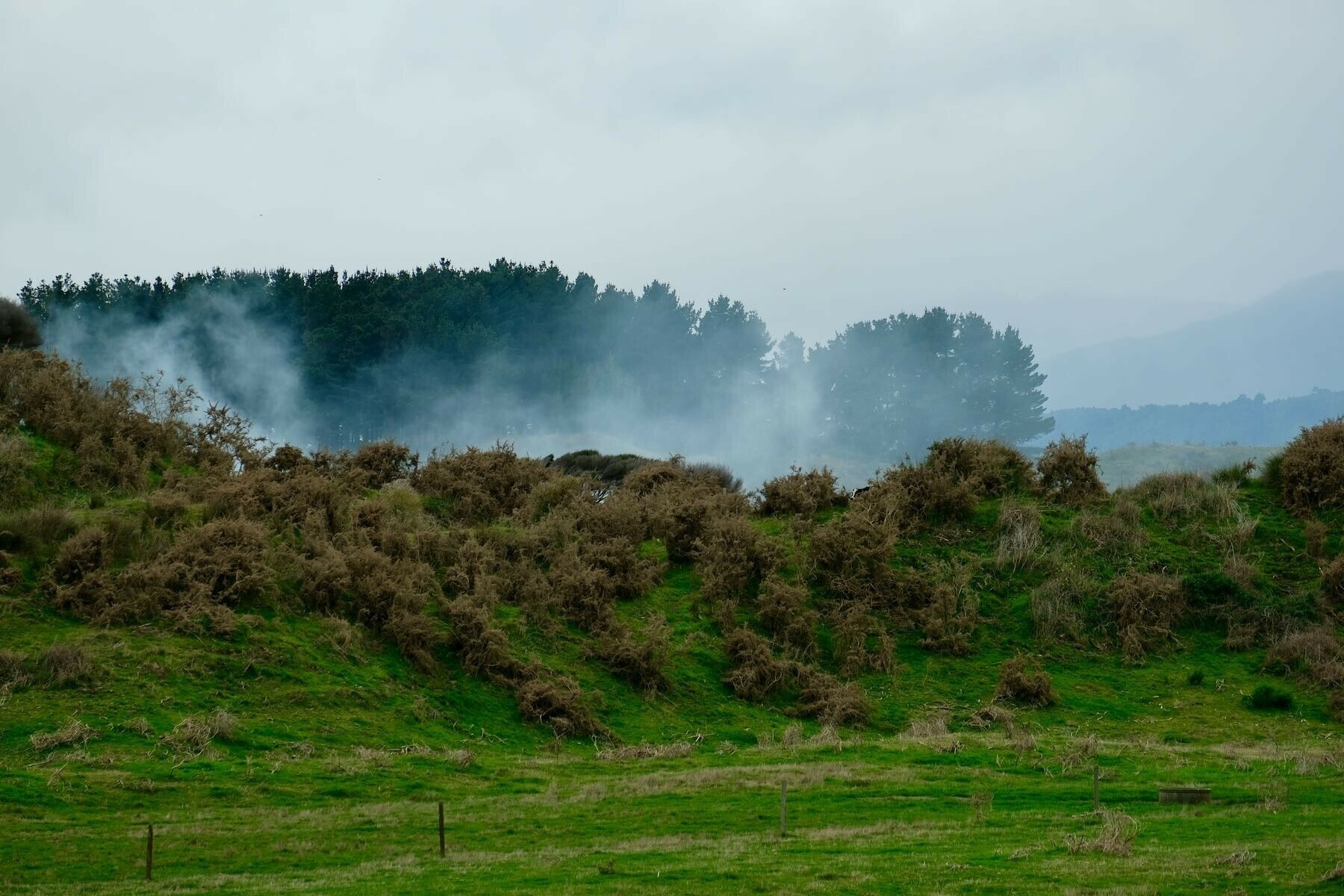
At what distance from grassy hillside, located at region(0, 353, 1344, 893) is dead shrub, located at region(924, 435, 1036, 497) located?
0.18 meters

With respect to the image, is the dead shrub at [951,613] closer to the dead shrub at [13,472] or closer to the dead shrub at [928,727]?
the dead shrub at [928,727]

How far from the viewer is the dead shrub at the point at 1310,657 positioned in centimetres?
2878

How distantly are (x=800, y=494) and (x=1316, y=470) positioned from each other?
15.5 m

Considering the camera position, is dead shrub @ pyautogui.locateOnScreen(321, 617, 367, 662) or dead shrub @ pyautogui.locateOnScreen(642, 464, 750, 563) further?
dead shrub @ pyautogui.locateOnScreen(642, 464, 750, 563)

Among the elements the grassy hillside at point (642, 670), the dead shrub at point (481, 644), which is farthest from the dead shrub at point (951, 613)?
the dead shrub at point (481, 644)

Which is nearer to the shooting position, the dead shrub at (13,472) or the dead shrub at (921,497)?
the dead shrub at (13,472)

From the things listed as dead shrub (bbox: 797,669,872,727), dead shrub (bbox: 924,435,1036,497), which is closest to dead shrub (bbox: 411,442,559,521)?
dead shrub (bbox: 797,669,872,727)

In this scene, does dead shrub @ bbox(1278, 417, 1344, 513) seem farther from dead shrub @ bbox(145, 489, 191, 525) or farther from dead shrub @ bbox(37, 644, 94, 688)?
dead shrub @ bbox(37, 644, 94, 688)

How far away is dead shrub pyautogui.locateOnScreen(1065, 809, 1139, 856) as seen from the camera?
51.1 ft

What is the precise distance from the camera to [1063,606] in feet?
106

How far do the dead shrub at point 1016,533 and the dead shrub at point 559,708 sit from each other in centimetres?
1411

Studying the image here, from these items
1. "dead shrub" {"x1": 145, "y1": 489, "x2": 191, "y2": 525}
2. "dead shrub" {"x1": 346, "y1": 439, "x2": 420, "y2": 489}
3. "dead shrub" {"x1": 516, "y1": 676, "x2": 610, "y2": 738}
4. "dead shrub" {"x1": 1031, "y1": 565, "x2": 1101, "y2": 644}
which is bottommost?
"dead shrub" {"x1": 516, "y1": 676, "x2": 610, "y2": 738}

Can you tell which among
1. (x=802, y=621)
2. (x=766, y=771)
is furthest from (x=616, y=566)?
(x=766, y=771)

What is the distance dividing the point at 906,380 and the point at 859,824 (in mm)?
84802
